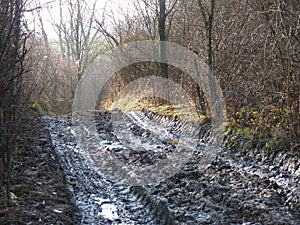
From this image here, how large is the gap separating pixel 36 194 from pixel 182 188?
74.0 inches

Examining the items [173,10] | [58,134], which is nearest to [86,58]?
[173,10]

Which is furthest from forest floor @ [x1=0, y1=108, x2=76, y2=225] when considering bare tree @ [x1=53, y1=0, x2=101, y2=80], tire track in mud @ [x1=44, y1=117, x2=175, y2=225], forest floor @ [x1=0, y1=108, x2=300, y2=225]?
bare tree @ [x1=53, y1=0, x2=101, y2=80]

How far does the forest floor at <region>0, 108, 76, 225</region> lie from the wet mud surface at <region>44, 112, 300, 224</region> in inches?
8.6

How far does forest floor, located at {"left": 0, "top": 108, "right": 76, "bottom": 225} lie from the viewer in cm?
365

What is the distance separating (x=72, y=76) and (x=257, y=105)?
17646mm

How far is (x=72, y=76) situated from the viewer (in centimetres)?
2289

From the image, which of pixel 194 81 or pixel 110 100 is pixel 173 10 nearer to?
pixel 194 81

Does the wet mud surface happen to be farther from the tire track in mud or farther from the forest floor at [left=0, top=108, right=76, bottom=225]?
the forest floor at [left=0, top=108, right=76, bottom=225]

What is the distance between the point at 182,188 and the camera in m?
4.89

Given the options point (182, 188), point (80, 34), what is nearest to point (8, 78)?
point (182, 188)

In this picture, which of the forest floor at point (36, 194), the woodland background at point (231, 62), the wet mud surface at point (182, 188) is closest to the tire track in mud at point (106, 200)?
the wet mud surface at point (182, 188)

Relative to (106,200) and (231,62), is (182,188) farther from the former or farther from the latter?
(231,62)

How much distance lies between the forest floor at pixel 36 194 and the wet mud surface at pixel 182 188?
0.22 metres

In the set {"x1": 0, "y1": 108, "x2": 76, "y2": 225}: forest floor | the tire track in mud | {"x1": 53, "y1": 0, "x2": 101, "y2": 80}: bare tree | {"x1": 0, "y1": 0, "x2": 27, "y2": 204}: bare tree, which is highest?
{"x1": 53, "y1": 0, "x2": 101, "y2": 80}: bare tree
